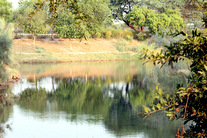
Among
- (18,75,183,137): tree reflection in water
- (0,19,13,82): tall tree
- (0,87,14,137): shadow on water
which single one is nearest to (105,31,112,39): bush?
(18,75,183,137): tree reflection in water

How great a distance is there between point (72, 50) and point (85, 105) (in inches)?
1004

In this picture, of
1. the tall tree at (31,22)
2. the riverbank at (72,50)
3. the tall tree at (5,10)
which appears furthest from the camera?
the tall tree at (5,10)

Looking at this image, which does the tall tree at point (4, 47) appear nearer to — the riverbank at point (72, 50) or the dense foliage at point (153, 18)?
the riverbank at point (72, 50)

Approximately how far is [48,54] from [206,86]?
3718 cm

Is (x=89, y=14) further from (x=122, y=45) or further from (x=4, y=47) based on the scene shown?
(x=4, y=47)

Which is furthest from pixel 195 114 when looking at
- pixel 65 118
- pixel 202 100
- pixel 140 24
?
pixel 140 24

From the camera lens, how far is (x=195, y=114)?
3930mm

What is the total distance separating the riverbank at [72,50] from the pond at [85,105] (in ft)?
28.7

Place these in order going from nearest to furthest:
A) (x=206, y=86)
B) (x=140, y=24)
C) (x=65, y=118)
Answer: (x=206, y=86) → (x=65, y=118) → (x=140, y=24)

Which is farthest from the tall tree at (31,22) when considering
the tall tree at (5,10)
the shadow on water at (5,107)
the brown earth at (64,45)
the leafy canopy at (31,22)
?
the shadow on water at (5,107)

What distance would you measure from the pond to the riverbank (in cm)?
875

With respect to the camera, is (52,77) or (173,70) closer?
(173,70)

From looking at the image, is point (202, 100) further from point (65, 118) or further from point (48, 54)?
point (48, 54)

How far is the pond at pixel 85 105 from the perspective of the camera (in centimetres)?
1311
